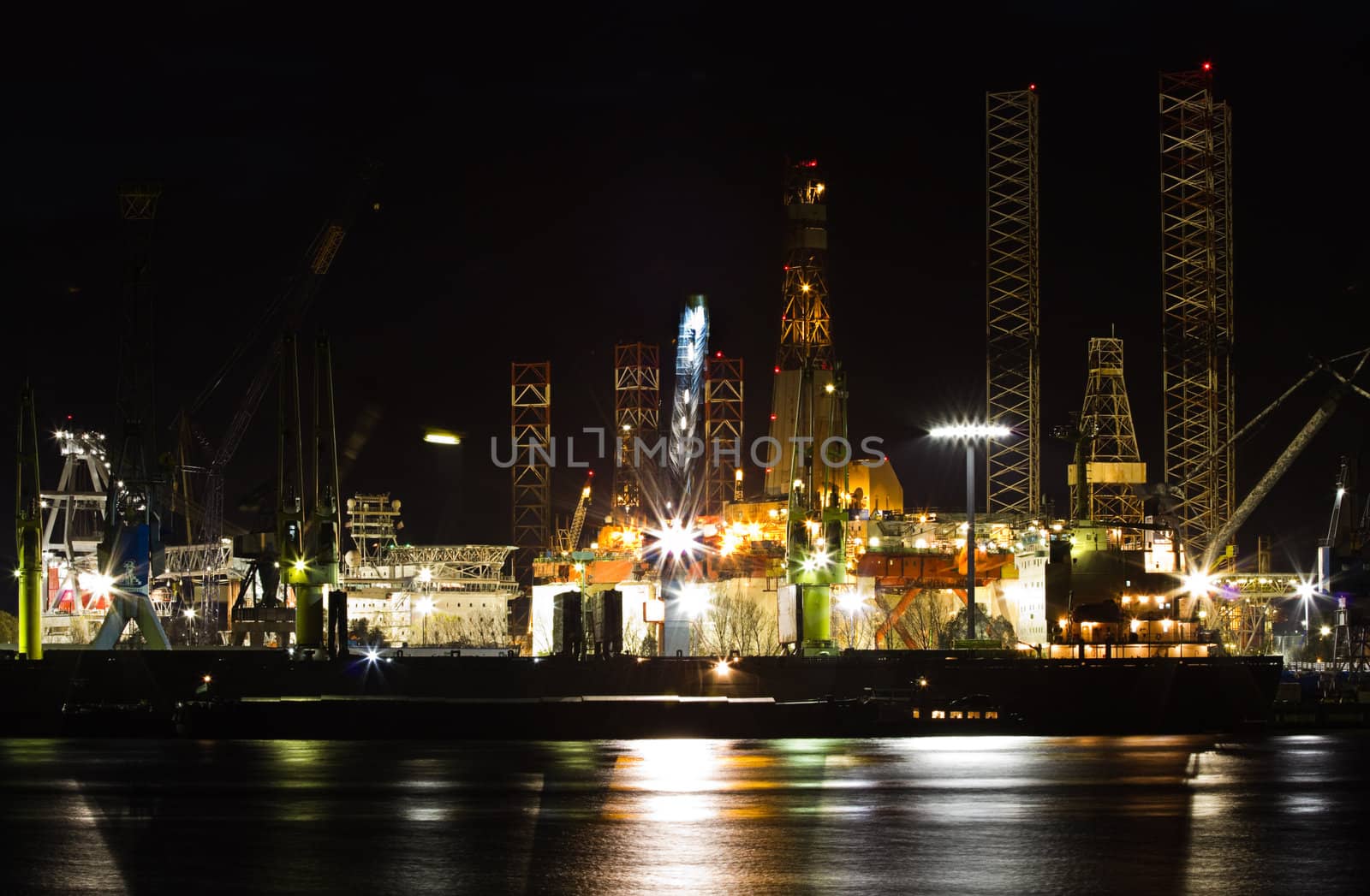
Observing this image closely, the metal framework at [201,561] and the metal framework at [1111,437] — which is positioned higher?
the metal framework at [1111,437]

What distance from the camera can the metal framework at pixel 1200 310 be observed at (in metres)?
99.2

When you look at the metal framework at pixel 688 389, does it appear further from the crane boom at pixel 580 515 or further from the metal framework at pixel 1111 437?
the metal framework at pixel 1111 437

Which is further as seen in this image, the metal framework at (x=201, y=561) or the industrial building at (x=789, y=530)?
the metal framework at (x=201, y=561)

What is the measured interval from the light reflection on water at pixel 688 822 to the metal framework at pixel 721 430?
249ft

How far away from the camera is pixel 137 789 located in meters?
38.9

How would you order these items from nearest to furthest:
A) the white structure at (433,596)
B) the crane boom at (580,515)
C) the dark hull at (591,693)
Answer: the dark hull at (591,693), the white structure at (433,596), the crane boom at (580,515)

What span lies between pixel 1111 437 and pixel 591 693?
153ft

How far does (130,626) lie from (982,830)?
9826 centimetres

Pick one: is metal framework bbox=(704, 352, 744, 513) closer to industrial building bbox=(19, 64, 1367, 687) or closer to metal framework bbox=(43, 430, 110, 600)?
industrial building bbox=(19, 64, 1367, 687)

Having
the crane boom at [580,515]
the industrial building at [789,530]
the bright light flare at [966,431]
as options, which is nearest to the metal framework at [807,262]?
the industrial building at [789,530]

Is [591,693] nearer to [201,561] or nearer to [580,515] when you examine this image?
[580,515]

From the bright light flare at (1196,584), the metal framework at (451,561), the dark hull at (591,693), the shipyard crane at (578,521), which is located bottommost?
the dark hull at (591,693)

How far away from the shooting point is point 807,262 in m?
109

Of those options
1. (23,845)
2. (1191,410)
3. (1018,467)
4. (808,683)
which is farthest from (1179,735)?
(1191,410)
